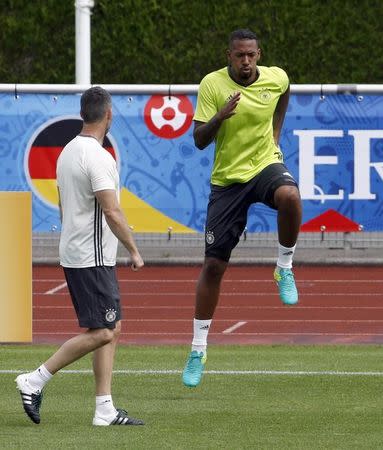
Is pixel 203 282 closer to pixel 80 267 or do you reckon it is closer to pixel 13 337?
pixel 80 267

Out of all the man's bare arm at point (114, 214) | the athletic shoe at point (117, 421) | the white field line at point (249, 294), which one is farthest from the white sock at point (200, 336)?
the white field line at point (249, 294)

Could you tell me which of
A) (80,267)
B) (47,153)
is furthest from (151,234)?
(80,267)

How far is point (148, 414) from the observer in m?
8.95

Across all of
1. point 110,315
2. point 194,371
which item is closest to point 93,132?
point 110,315

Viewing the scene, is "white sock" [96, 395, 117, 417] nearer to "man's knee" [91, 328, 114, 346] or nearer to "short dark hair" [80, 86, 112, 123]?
"man's knee" [91, 328, 114, 346]

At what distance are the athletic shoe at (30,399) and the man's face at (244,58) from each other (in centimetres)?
238

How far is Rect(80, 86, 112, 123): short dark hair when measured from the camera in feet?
26.7

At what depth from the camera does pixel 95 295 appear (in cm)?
824

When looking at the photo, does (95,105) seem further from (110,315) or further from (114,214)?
(110,315)

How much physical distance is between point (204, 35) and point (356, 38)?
258 cm

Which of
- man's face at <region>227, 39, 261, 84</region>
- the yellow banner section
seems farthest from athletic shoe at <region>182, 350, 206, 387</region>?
the yellow banner section

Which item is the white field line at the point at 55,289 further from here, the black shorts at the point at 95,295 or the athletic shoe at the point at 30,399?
the black shorts at the point at 95,295

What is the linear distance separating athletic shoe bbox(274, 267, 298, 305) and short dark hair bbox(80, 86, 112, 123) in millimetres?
2187

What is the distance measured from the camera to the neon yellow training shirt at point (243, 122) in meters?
9.43
